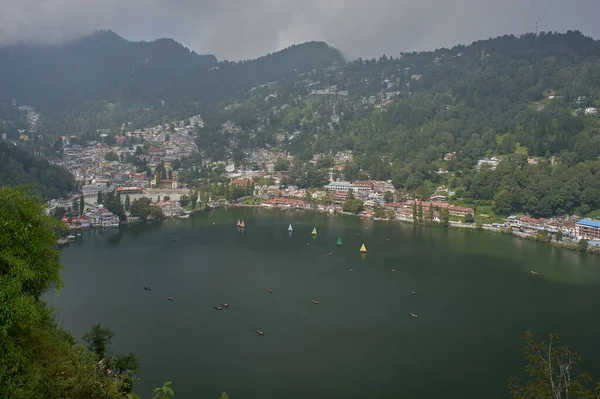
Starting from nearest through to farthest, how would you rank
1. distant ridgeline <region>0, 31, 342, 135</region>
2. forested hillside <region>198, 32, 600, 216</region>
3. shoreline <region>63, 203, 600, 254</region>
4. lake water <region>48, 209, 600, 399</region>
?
lake water <region>48, 209, 600, 399</region> < shoreline <region>63, 203, 600, 254</region> < forested hillside <region>198, 32, 600, 216</region> < distant ridgeline <region>0, 31, 342, 135</region>

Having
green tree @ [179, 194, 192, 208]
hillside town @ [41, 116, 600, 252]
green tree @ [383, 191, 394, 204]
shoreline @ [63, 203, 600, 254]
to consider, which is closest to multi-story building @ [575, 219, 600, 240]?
hillside town @ [41, 116, 600, 252]

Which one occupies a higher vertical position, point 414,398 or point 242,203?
point 242,203

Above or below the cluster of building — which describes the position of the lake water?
below

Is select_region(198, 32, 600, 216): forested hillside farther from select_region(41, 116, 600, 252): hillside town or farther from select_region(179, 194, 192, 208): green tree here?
select_region(179, 194, 192, 208): green tree

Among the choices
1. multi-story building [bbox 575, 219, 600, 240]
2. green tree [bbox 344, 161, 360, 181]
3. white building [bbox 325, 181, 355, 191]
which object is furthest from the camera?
green tree [bbox 344, 161, 360, 181]

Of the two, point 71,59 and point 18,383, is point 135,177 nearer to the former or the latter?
point 18,383

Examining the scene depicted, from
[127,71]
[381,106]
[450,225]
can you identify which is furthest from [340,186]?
[127,71]

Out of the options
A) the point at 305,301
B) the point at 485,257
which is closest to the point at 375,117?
the point at 485,257
